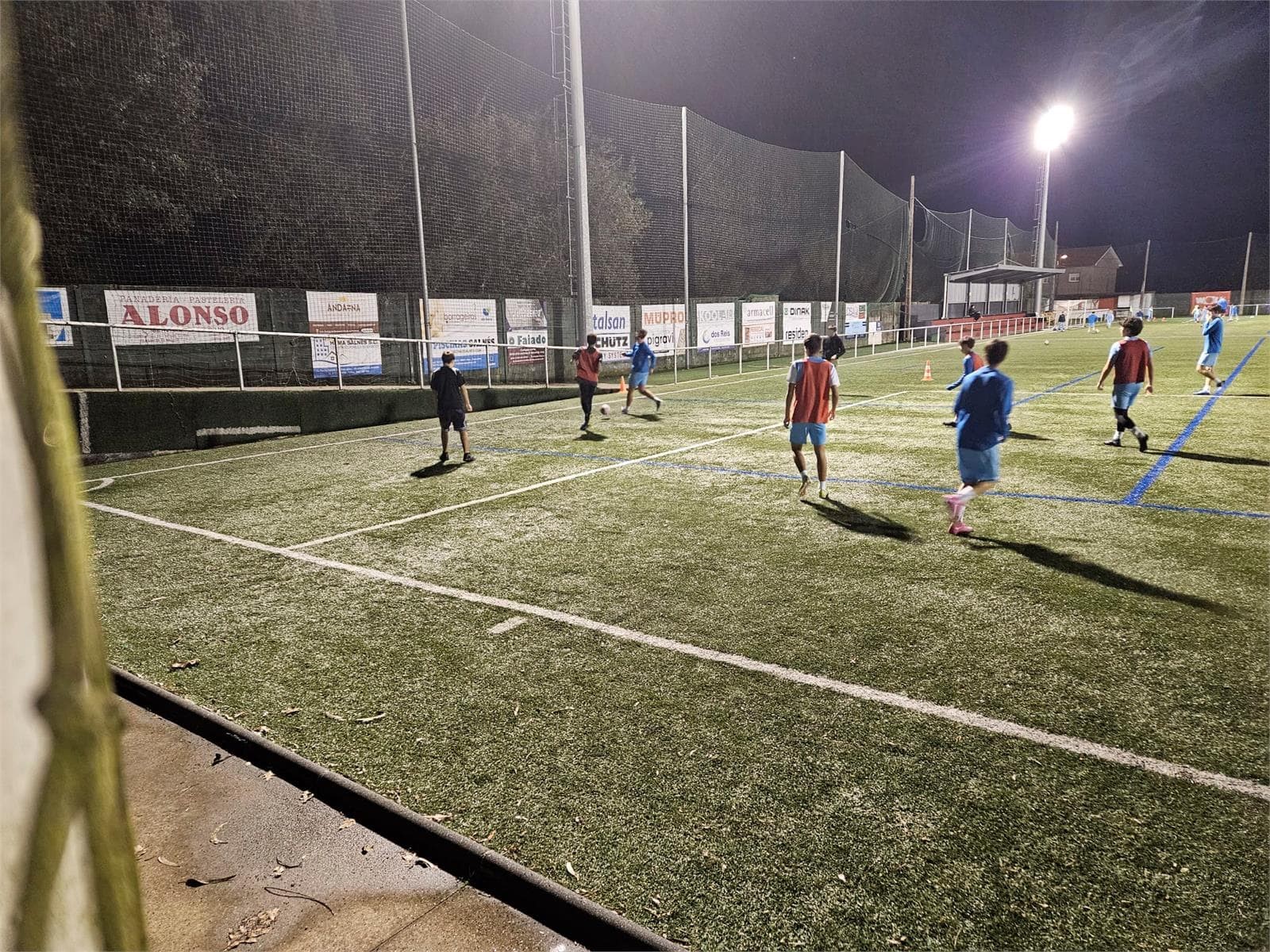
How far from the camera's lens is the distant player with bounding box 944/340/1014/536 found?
6.78 m

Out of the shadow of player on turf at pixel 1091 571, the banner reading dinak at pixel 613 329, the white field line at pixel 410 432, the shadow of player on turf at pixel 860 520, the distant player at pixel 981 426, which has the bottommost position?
the shadow of player on turf at pixel 1091 571

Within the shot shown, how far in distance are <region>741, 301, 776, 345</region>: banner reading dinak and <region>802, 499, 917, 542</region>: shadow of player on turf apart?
→ 2362 cm

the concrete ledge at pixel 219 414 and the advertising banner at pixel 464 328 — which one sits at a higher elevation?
the advertising banner at pixel 464 328

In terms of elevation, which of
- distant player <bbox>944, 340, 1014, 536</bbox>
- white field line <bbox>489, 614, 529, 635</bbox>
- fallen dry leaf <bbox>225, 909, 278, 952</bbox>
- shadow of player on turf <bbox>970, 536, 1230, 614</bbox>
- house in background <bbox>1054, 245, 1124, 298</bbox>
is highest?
house in background <bbox>1054, 245, 1124, 298</bbox>

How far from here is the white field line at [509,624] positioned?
5.19m

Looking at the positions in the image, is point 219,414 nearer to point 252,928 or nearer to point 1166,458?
point 252,928

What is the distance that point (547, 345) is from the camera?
21.2 metres

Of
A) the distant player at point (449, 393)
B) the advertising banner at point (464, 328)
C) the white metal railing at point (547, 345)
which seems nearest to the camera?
the distant player at point (449, 393)

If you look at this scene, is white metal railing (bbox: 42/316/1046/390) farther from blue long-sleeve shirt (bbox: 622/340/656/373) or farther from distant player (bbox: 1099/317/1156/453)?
distant player (bbox: 1099/317/1156/453)

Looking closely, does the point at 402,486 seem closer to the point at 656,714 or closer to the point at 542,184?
the point at 656,714

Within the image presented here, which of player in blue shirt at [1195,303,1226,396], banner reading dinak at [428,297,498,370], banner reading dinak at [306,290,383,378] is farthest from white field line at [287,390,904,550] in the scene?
player in blue shirt at [1195,303,1226,396]

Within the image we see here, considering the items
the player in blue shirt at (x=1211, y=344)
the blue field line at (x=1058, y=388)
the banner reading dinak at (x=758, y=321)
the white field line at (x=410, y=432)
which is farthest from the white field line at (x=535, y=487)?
the banner reading dinak at (x=758, y=321)

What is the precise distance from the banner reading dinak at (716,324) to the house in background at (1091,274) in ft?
292

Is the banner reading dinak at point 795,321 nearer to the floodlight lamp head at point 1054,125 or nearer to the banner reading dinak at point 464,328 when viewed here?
the banner reading dinak at point 464,328
